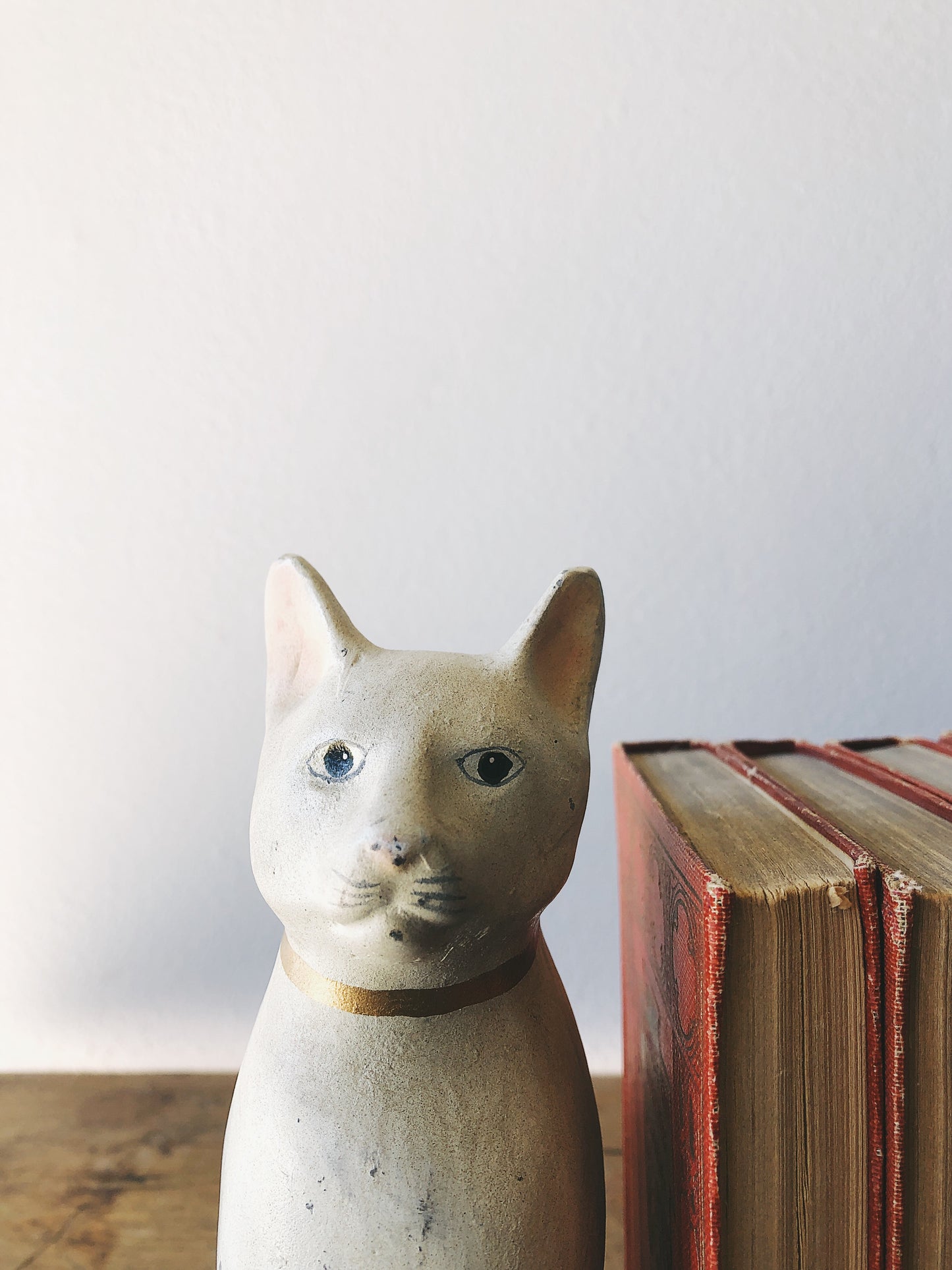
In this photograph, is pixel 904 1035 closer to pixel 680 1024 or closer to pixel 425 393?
pixel 680 1024

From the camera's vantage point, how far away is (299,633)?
0.62 m

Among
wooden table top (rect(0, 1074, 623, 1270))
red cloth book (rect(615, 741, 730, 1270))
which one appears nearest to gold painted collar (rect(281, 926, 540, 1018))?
red cloth book (rect(615, 741, 730, 1270))

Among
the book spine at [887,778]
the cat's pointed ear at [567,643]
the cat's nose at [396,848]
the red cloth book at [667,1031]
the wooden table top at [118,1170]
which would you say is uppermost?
the cat's pointed ear at [567,643]

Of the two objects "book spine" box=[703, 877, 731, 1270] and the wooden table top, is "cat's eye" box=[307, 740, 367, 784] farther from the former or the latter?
the wooden table top

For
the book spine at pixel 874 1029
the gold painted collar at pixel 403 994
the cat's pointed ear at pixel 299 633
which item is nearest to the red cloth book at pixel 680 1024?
the book spine at pixel 874 1029

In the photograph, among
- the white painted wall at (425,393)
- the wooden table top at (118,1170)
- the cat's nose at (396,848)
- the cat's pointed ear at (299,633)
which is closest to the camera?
the cat's nose at (396,848)

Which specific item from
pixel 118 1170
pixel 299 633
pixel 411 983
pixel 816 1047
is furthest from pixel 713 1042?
pixel 118 1170

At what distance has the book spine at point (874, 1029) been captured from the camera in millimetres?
517

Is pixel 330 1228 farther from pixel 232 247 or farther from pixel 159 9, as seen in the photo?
pixel 159 9

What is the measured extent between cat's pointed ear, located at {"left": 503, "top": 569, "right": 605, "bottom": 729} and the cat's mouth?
0.14 meters

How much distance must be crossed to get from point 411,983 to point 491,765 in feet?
0.41

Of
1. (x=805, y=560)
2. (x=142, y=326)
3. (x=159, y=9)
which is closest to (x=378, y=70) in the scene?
(x=159, y=9)

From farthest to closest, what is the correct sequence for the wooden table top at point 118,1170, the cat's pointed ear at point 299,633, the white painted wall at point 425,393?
the white painted wall at point 425,393, the wooden table top at point 118,1170, the cat's pointed ear at point 299,633

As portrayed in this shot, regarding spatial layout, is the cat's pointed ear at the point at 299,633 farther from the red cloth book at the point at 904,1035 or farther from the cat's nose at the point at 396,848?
the red cloth book at the point at 904,1035
